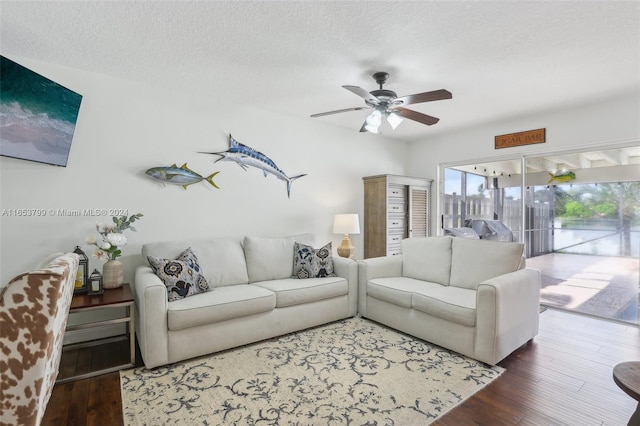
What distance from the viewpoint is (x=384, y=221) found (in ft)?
15.8

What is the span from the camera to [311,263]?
3.65 m

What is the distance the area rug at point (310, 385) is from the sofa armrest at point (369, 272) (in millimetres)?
633

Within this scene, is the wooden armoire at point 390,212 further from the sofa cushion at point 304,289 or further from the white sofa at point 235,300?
the sofa cushion at point 304,289

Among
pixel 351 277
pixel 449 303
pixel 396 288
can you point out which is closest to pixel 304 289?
pixel 351 277

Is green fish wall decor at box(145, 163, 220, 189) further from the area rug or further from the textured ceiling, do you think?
the area rug

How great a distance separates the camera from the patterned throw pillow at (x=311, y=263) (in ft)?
11.9

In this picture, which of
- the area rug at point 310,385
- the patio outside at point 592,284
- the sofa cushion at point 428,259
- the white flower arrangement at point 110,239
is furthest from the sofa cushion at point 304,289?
the patio outside at point 592,284

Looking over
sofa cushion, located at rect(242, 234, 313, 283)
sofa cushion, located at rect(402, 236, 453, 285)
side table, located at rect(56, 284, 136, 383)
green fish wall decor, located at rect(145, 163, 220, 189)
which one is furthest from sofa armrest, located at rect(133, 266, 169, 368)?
sofa cushion, located at rect(402, 236, 453, 285)

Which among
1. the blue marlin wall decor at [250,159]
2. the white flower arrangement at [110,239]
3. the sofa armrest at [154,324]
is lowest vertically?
the sofa armrest at [154,324]

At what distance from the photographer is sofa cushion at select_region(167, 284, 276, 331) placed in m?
2.51

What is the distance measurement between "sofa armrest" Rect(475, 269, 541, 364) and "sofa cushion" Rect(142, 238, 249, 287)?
225 cm

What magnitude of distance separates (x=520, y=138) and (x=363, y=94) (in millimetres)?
2962

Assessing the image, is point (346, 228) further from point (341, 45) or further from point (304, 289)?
point (341, 45)

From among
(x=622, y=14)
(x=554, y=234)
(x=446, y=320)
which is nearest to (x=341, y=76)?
(x=622, y=14)
